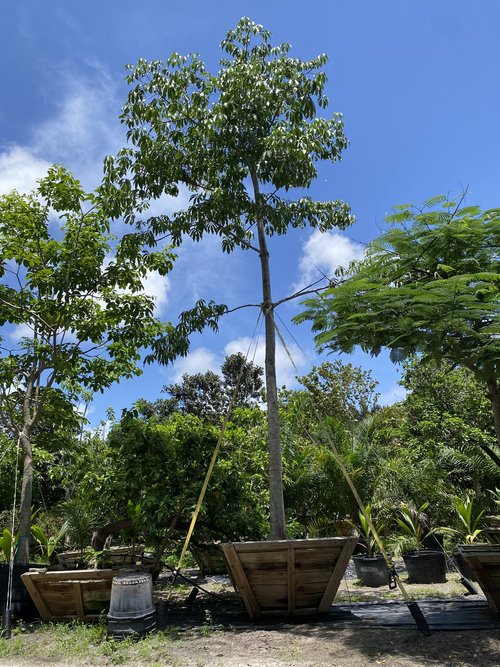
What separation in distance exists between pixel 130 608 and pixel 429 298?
5.14 metres

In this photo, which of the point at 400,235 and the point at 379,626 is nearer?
the point at 379,626

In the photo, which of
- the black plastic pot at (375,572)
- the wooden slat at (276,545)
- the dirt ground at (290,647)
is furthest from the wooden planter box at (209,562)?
the wooden slat at (276,545)

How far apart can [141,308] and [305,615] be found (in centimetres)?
613

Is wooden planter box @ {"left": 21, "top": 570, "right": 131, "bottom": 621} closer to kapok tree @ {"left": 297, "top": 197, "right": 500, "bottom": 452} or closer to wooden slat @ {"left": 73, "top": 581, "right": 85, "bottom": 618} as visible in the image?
wooden slat @ {"left": 73, "top": 581, "right": 85, "bottom": 618}

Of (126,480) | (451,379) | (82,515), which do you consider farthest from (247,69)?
(451,379)

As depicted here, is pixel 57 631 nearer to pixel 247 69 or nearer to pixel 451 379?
pixel 247 69

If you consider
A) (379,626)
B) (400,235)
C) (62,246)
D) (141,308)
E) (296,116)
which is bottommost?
(379,626)

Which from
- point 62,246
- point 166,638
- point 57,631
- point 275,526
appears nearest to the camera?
point 166,638

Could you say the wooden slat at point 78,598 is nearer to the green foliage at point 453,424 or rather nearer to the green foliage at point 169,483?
the green foliage at point 169,483

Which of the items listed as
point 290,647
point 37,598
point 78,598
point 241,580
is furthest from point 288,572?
point 37,598

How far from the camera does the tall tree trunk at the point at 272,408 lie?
23.7 ft

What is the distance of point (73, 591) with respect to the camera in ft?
22.6

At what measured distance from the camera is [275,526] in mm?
7195

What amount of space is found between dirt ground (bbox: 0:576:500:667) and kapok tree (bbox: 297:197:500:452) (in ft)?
9.31
